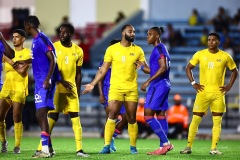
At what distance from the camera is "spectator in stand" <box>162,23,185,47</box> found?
103ft

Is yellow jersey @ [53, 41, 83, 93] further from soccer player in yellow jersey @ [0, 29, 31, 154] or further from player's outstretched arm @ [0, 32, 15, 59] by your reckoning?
soccer player in yellow jersey @ [0, 29, 31, 154]

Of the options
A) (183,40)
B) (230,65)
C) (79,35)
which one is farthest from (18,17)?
(230,65)

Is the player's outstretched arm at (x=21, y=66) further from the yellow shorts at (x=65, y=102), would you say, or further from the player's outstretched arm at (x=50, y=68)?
the player's outstretched arm at (x=50, y=68)

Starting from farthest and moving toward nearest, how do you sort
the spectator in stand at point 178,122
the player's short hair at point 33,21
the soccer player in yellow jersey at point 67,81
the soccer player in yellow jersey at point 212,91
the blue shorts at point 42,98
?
the spectator in stand at point 178,122, the soccer player in yellow jersey at point 212,91, the soccer player in yellow jersey at point 67,81, the player's short hair at point 33,21, the blue shorts at point 42,98

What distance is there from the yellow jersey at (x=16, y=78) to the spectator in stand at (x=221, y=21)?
1633 centimetres

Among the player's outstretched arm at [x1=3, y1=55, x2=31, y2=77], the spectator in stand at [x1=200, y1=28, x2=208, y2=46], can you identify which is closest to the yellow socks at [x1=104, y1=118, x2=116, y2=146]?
the player's outstretched arm at [x1=3, y1=55, x2=31, y2=77]

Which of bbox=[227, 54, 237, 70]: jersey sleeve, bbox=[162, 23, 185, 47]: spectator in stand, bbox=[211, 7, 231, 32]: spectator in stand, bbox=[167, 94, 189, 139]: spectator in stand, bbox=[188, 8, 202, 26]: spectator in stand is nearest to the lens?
bbox=[227, 54, 237, 70]: jersey sleeve

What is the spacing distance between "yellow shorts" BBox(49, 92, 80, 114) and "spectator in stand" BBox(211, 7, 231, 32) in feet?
55.9

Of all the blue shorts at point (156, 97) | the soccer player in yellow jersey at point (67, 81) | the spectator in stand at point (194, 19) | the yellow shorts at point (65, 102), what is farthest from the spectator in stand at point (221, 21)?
the yellow shorts at point (65, 102)

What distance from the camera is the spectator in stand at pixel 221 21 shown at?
31.1 metres

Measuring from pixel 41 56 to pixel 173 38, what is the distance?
698 inches

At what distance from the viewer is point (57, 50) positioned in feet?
49.1

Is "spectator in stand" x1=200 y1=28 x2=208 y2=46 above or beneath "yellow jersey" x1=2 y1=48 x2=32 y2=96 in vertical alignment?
beneath

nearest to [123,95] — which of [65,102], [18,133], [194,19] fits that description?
[65,102]
